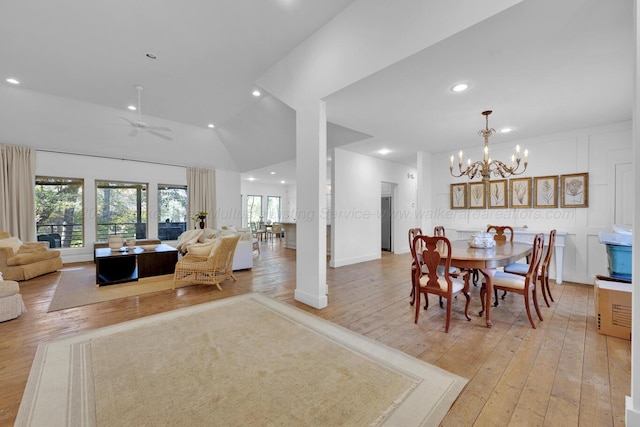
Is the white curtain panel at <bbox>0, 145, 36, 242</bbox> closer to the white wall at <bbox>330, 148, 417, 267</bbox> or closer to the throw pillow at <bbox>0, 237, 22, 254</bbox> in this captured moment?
the throw pillow at <bbox>0, 237, 22, 254</bbox>

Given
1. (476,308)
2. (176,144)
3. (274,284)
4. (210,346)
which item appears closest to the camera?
(210,346)

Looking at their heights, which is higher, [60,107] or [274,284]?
[60,107]

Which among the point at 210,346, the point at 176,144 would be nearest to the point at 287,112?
the point at 176,144

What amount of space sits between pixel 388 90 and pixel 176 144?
611cm

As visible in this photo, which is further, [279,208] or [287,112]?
[279,208]

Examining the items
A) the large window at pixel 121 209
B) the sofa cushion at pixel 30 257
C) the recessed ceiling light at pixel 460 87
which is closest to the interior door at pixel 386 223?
the recessed ceiling light at pixel 460 87

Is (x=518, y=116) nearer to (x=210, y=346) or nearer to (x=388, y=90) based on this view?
(x=388, y=90)

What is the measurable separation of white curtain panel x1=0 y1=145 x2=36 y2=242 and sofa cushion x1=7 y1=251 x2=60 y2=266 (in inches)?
49.7

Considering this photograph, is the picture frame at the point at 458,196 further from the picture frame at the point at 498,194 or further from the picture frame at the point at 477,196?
the picture frame at the point at 498,194

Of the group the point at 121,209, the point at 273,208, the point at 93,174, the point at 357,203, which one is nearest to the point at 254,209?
the point at 273,208

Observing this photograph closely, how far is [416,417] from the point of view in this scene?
57.4 inches

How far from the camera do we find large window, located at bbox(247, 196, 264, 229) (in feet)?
40.2

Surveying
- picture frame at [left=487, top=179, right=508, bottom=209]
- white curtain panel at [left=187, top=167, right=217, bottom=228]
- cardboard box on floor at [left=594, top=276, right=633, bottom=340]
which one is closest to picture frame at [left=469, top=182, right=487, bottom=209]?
picture frame at [left=487, top=179, right=508, bottom=209]

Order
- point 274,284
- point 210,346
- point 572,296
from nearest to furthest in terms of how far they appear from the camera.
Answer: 1. point 210,346
2. point 572,296
3. point 274,284
